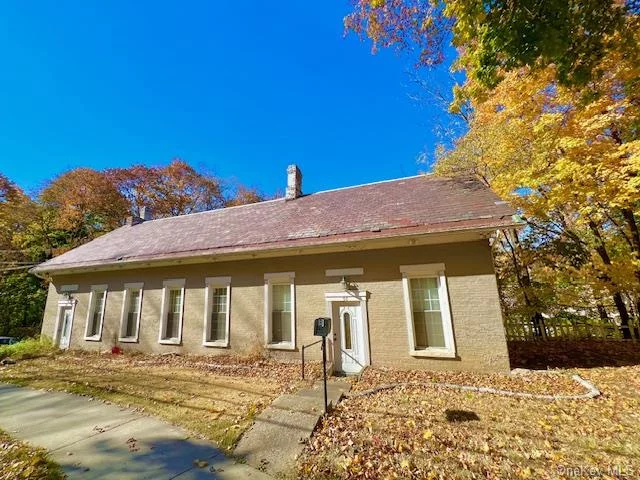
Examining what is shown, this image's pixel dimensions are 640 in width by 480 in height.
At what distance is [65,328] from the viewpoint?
581 inches

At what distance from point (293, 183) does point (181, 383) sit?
10713 millimetres

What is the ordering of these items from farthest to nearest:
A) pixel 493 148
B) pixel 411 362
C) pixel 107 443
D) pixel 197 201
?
pixel 197 201 < pixel 493 148 < pixel 411 362 < pixel 107 443

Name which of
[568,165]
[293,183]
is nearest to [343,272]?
[568,165]

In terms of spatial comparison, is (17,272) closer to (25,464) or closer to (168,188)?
(168,188)

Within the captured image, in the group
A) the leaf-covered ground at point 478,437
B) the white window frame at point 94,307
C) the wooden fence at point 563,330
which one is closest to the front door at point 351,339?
the leaf-covered ground at point 478,437

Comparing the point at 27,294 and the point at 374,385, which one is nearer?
the point at 374,385

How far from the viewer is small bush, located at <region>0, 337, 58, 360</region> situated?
42.7 ft

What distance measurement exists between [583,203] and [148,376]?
51.0 feet

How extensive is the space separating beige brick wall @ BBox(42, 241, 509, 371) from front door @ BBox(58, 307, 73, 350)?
1.36m

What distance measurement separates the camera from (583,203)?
10.2m

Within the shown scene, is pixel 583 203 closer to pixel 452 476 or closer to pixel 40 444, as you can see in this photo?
pixel 452 476

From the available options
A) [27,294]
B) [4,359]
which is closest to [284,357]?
[4,359]

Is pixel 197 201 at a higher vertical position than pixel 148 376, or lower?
higher

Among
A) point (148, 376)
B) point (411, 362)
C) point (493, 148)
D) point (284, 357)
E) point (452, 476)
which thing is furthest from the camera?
point (493, 148)
